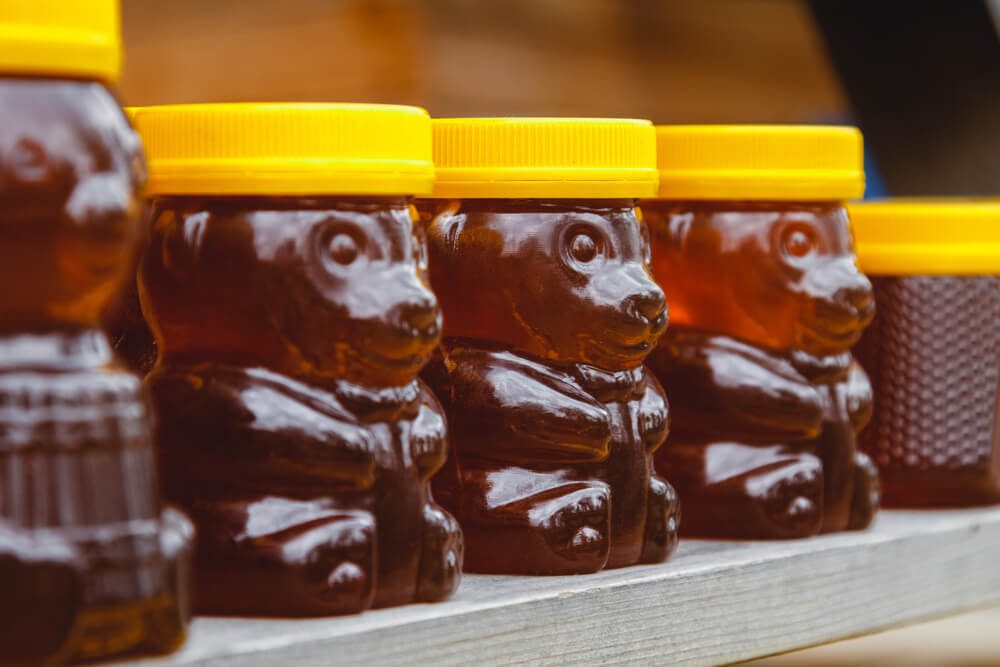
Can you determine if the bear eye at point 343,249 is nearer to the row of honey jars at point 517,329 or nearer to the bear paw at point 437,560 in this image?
the row of honey jars at point 517,329

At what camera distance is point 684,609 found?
1.00 m

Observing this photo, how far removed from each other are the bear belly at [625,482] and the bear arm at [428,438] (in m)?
0.14

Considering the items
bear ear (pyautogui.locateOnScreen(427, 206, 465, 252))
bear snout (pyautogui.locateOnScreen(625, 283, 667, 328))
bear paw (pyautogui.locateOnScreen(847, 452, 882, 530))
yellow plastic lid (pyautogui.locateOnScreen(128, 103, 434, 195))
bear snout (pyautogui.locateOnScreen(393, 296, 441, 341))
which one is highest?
yellow plastic lid (pyautogui.locateOnScreen(128, 103, 434, 195))

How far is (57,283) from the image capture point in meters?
0.70

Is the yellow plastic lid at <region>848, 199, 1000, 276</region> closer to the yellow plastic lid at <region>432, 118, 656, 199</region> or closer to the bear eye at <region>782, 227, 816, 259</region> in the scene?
the bear eye at <region>782, 227, 816, 259</region>

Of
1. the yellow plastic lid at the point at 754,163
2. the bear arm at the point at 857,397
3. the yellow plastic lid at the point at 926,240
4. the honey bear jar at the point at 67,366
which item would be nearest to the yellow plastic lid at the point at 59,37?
the honey bear jar at the point at 67,366

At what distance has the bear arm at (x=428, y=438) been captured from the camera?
896 millimetres

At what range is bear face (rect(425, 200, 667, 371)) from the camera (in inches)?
39.0

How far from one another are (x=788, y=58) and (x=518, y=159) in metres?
1.83

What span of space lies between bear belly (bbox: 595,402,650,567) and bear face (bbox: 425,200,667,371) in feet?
0.11

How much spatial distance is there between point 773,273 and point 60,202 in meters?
0.59

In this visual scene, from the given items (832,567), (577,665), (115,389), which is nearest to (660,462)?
(832,567)

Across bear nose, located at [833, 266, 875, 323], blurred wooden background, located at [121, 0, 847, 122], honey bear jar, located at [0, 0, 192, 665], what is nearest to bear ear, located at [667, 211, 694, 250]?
bear nose, located at [833, 266, 875, 323]

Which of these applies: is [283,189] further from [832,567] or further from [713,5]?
[713,5]
